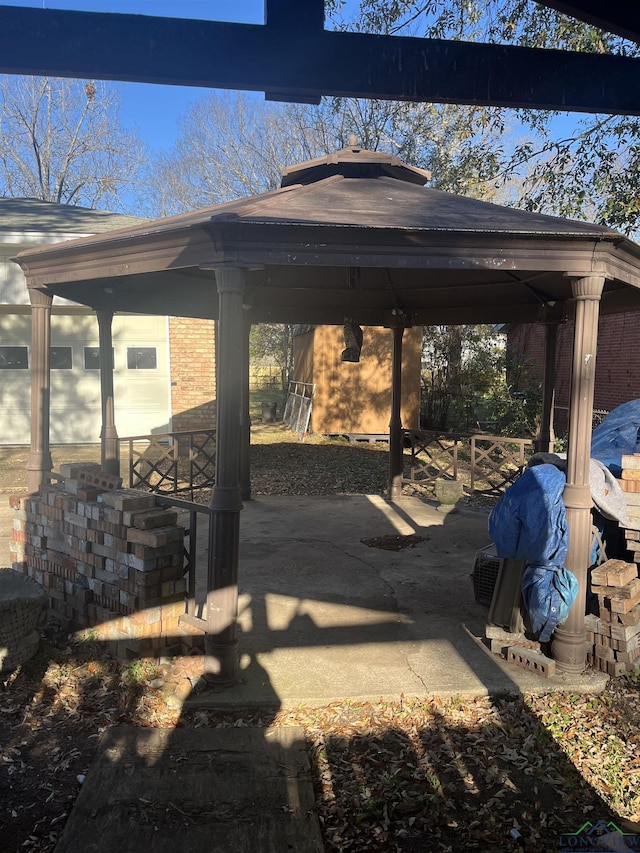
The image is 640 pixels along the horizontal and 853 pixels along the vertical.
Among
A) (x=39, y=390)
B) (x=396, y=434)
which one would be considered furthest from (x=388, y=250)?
(x=396, y=434)

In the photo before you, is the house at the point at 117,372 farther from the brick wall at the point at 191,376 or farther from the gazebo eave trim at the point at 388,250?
the gazebo eave trim at the point at 388,250

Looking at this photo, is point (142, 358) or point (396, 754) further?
point (142, 358)

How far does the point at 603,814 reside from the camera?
3.04 m

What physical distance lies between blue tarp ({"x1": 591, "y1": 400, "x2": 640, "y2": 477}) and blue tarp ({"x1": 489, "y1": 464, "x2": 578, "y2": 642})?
1.49m

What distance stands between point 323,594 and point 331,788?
2.74 metres

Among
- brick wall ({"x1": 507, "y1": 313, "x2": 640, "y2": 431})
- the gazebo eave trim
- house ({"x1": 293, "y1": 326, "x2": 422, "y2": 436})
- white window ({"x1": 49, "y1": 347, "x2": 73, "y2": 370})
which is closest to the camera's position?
the gazebo eave trim

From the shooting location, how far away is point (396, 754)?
138 inches

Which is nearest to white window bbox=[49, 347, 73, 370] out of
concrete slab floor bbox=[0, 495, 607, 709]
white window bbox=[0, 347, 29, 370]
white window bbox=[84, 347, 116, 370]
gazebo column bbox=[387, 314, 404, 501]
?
white window bbox=[84, 347, 116, 370]

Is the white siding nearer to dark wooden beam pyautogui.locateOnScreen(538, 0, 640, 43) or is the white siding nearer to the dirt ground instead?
the dirt ground

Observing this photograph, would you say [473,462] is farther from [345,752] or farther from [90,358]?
[90,358]

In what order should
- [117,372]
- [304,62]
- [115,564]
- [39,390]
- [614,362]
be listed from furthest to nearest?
[614,362] < [117,372] < [39,390] < [115,564] < [304,62]

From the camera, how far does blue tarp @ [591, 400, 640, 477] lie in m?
6.09

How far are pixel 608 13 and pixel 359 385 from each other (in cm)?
1579

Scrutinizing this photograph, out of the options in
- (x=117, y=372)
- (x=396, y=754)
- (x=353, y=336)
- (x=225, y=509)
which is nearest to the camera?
(x=396, y=754)
